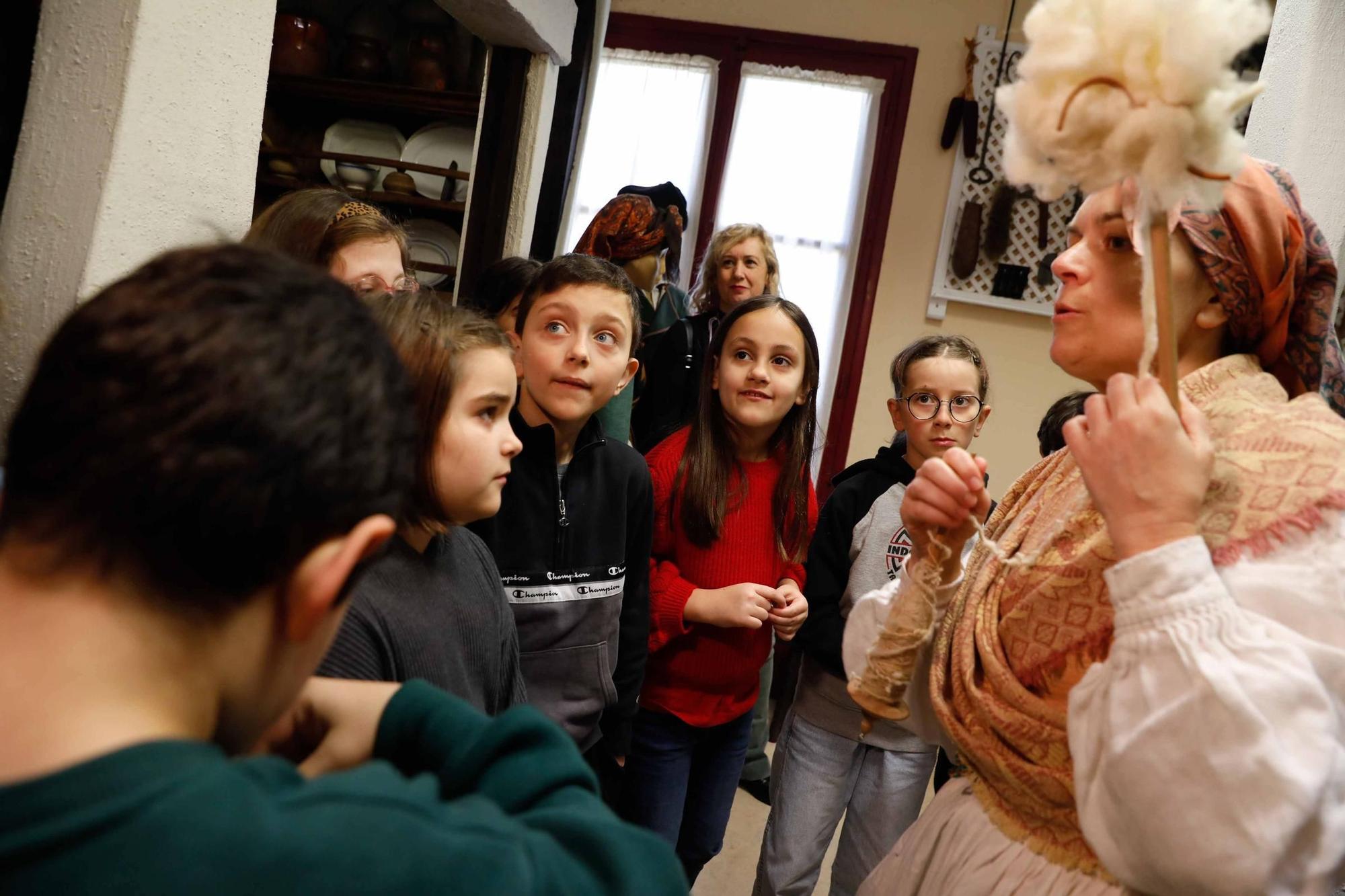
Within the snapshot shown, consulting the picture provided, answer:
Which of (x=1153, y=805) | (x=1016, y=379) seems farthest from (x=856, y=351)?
(x=1153, y=805)

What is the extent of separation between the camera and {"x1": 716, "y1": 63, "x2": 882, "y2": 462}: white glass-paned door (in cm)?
443

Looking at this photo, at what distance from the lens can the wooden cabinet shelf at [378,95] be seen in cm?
362

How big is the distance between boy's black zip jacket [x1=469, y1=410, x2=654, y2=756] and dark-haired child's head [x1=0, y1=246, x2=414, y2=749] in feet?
3.42

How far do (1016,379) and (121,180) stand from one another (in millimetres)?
3862

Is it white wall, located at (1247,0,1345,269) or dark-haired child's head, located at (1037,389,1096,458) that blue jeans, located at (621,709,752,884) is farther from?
white wall, located at (1247,0,1345,269)

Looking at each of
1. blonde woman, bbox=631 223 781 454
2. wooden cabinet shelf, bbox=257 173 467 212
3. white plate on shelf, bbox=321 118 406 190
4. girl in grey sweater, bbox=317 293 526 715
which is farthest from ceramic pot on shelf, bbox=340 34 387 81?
girl in grey sweater, bbox=317 293 526 715

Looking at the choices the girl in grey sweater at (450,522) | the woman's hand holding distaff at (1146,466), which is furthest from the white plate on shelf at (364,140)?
the woman's hand holding distaff at (1146,466)

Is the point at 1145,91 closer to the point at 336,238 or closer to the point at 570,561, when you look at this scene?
the point at 570,561

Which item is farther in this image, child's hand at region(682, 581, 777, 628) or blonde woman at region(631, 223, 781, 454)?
blonde woman at region(631, 223, 781, 454)

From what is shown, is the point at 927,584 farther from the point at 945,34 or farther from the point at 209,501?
the point at 945,34

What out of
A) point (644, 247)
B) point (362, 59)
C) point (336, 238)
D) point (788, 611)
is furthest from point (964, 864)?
point (362, 59)

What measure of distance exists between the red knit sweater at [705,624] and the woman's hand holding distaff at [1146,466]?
3.83 feet

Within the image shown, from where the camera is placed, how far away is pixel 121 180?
135cm

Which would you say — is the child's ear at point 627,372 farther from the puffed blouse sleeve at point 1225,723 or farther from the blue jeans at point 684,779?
the puffed blouse sleeve at point 1225,723
